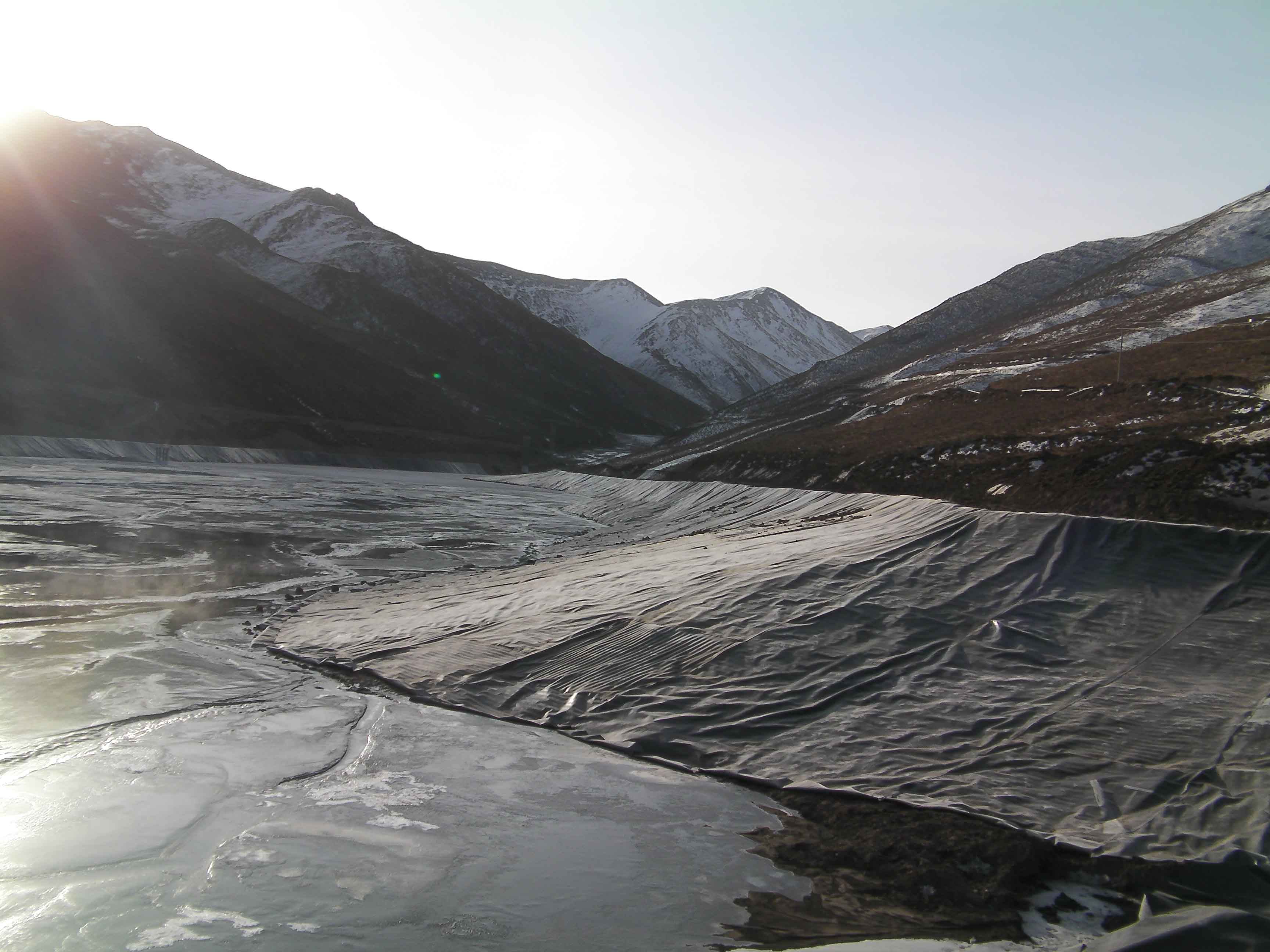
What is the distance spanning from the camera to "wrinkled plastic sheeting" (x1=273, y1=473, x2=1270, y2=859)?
8.59m

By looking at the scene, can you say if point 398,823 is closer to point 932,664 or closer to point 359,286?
point 932,664

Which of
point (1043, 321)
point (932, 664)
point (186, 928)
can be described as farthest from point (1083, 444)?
point (1043, 321)

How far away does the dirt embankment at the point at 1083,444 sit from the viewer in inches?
700

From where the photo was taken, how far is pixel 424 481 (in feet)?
243

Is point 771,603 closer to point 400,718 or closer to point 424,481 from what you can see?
point 400,718

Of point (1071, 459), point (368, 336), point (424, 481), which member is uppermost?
point (368, 336)

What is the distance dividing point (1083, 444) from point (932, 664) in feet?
51.0

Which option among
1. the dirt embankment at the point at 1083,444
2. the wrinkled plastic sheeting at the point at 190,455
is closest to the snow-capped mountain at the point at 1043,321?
the dirt embankment at the point at 1083,444

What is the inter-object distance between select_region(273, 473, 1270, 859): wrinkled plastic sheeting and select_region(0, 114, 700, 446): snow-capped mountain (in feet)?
314

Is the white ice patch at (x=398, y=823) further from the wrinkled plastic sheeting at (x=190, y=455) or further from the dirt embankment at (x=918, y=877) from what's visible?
the wrinkled plastic sheeting at (x=190, y=455)

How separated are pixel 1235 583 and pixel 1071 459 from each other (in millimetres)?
11135

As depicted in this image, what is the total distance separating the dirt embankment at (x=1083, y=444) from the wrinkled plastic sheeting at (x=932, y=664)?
5.85m

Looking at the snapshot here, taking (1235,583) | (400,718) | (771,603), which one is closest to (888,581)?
(771,603)

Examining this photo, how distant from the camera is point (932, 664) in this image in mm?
11242
